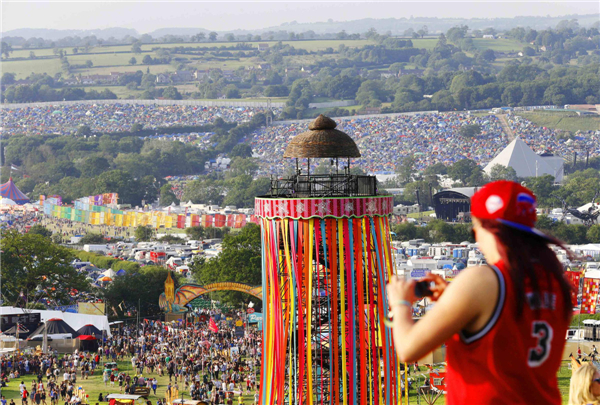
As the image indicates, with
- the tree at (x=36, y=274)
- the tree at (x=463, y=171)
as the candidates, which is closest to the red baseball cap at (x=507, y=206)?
the tree at (x=36, y=274)

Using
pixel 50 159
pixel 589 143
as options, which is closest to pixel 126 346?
pixel 50 159

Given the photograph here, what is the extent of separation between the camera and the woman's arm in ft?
12.5

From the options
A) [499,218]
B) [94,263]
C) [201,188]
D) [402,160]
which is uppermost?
[402,160]

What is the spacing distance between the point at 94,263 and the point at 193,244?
1124 centimetres

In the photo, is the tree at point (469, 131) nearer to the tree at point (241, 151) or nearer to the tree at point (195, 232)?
the tree at point (241, 151)

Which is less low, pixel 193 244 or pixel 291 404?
pixel 193 244

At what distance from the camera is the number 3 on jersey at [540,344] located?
400 cm

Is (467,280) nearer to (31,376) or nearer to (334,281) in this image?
(334,281)

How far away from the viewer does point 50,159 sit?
18100cm

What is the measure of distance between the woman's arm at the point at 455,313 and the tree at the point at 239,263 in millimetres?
55057

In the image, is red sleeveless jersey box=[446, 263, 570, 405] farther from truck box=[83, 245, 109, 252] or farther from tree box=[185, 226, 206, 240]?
tree box=[185, 226, 206, 240]

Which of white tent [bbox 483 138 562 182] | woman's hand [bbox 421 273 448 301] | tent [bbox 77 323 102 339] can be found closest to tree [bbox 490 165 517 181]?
white tent [bbox 483 138 562 182]

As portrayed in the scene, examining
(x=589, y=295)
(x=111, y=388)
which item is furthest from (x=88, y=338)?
(x=589, y=295)

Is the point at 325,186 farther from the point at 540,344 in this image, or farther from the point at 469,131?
the point at 469,131
